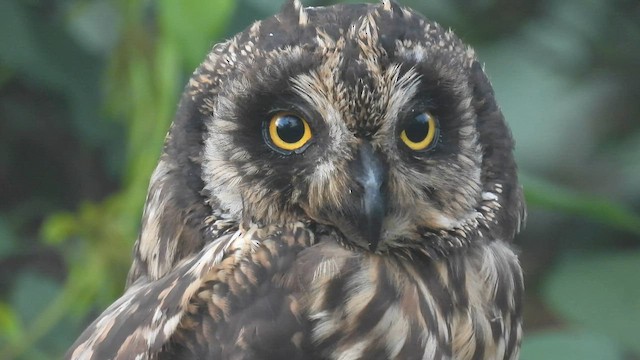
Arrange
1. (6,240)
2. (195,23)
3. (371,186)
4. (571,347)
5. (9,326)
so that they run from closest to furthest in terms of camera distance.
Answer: (371,186) → (195,23) → (571,347) → (9,326) → (6,240)

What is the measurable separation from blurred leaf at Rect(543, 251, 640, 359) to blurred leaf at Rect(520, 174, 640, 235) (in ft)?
0.29

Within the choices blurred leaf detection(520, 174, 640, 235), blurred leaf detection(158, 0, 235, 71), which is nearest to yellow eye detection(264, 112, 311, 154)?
blurred leaf detection(158, 0, 235, 71)

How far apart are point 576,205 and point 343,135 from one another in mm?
617

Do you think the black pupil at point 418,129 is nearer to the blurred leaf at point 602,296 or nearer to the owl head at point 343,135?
the owl head at point 343,135

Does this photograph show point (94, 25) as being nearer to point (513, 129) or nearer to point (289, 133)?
point (513, 129)

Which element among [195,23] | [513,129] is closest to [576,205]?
[513,129]

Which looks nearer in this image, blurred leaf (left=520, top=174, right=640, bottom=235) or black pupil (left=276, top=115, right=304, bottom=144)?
black pupil (left=276, top=115, right=304, bottom=144)

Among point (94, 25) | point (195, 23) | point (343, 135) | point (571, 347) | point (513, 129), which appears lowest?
point (571, 347)

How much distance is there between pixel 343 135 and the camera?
1545mm

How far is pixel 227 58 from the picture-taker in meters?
1.66

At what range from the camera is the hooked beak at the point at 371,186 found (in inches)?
60.2

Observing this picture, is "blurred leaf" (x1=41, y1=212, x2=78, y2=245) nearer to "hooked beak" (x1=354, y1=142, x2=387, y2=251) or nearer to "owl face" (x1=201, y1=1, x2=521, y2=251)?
"owl face" (x1=201, y1=1, x2=521, y2=251)

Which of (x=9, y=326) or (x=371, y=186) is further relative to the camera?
(x=9, y=326)

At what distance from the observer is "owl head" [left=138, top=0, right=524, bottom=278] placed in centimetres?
154
